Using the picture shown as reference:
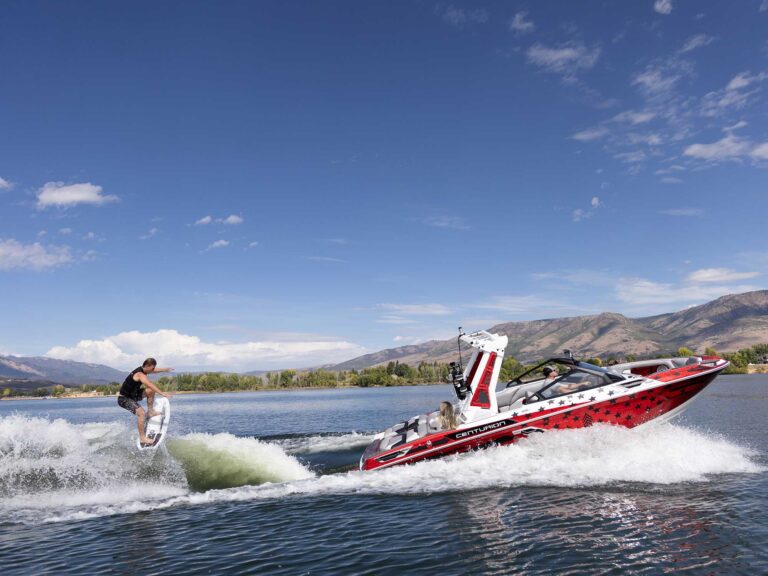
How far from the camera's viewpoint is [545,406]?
16.6m

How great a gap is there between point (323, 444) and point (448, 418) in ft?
34.0

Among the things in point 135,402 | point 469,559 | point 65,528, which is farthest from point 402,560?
point 135,402

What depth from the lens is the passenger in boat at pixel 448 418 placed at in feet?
54.9

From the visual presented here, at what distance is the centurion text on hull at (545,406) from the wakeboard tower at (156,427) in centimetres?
634

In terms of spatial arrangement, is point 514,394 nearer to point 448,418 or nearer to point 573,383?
point 573,383

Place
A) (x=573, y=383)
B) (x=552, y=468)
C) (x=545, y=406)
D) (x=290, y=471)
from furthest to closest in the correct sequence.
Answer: (x=290, y=471) → (x=573, y=383) → (x=545, y=406) → (x=552, y=468)

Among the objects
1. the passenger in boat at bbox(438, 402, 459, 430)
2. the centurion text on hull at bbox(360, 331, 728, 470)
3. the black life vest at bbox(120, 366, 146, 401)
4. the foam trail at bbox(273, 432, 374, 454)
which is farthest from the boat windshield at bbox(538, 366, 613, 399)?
the black life vest at bbox(120, 366, 146, 401)

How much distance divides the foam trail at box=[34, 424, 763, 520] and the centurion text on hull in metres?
0.36

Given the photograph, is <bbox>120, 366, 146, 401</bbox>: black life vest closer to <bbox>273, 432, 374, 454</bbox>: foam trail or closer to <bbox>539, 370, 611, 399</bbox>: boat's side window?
<bbox>273, 432, 374, 454</bbox>: foam trail

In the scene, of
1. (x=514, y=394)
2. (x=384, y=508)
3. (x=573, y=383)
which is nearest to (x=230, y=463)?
(x=384, y=508)

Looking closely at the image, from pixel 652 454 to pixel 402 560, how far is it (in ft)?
33.8

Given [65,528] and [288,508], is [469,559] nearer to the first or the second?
[288,508]

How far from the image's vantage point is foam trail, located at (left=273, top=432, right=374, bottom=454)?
78.4 ft

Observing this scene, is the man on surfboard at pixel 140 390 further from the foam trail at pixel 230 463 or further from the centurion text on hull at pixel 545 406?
the centurion text on hull at pixel 545 406
